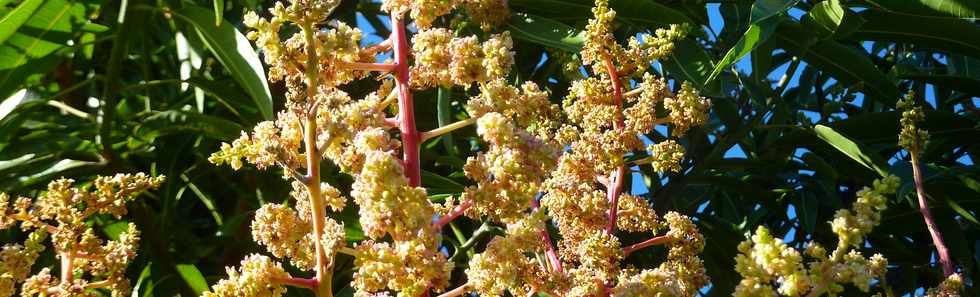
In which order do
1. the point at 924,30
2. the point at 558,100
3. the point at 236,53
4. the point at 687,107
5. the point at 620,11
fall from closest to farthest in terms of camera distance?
the point at 687,107
the point at 236,53
the point at 924,30
the point at 620,11
the point at 558,100

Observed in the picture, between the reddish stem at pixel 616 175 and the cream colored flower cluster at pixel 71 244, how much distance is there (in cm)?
37

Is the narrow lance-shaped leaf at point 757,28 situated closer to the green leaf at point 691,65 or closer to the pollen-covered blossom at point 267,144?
the green leaf at point 691,65

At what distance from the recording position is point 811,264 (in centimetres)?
64

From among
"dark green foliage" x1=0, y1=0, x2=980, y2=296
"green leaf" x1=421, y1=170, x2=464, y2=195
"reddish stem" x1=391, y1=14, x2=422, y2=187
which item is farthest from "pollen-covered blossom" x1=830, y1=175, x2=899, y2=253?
"green leaf" x1=421, y1=170, x2=464, y2=195

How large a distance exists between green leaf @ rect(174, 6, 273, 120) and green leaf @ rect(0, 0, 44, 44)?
167mm

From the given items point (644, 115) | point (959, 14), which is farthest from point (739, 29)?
point (644, 115)

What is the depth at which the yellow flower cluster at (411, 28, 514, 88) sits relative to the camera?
2.55 feet

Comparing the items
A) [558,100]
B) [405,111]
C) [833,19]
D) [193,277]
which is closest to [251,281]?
[405,111]

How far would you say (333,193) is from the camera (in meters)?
0.81

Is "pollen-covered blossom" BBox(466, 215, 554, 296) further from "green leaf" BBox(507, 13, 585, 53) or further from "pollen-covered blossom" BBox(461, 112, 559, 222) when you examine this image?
"green leaf" BBox(507, 13, 585, 53)

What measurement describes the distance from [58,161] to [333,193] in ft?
3.11

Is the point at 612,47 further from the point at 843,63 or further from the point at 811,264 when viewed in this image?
the point at 843,63

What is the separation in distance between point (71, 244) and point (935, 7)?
98 centimetres

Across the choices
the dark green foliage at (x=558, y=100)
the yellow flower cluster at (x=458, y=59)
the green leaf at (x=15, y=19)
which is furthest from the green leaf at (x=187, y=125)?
the yellow flower cluster at (x=458, y=59)
